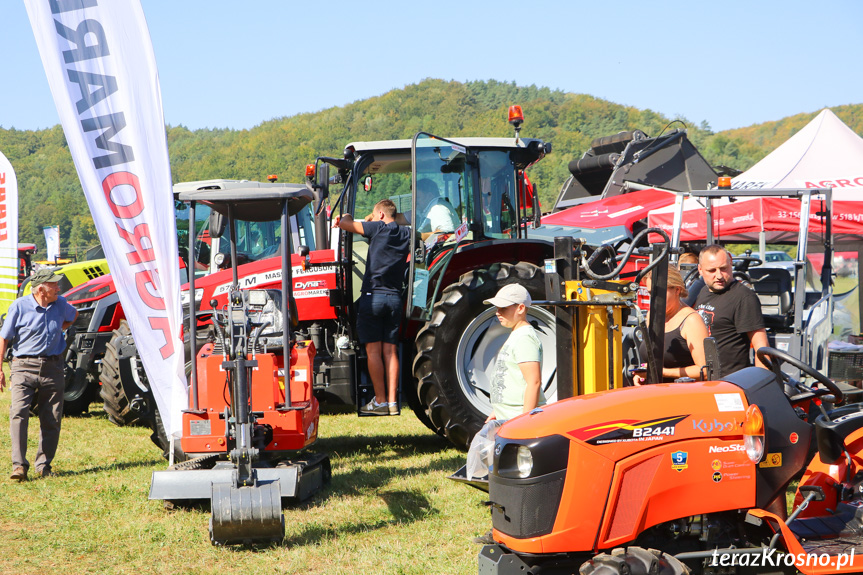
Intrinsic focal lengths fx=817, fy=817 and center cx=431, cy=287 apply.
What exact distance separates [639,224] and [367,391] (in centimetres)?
804

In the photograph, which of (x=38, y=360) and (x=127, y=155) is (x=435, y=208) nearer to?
(x=127, y=155)

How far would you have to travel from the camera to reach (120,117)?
5.52m

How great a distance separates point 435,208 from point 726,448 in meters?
4.03

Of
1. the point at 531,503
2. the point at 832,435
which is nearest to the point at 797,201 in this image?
the point at 832,435

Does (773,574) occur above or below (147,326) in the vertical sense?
below

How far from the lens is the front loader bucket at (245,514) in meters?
4.49

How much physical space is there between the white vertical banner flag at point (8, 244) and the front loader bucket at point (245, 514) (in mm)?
8189

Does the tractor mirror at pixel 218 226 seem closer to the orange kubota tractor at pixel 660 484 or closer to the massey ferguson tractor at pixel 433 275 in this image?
the massey ferguson tractor at pixel 433 275

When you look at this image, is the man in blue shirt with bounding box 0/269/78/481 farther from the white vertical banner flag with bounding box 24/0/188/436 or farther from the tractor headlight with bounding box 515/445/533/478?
the tractor headlight with bounding box 515/445/533/478

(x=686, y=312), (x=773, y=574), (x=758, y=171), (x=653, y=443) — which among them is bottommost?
(x=773, y=574)

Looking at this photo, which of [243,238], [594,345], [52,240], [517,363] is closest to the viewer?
[594,345]

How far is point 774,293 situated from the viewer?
7270mm

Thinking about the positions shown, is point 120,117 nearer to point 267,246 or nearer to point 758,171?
point 267,246

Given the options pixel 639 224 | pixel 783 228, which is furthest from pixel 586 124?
pixel 783 228
